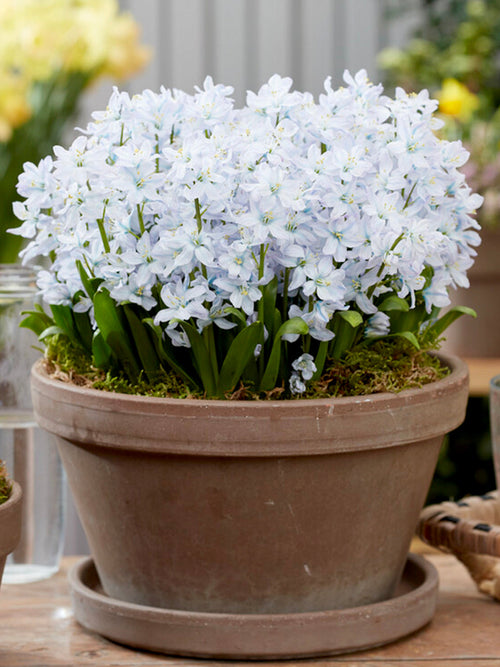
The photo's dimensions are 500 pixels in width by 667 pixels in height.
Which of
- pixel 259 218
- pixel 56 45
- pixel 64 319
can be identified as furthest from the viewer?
pixel 56 45

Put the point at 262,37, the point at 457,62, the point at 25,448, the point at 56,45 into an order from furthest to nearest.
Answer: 1. the point at 262,37
2. the point at 457,62
3. the point at 56,45
4. the point at 25,448

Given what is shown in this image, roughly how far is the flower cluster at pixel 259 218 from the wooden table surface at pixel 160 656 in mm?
225

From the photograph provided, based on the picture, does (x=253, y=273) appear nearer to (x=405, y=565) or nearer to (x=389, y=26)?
(x=405, y=565)

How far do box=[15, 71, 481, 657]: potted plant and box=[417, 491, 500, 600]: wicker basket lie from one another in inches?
2.8

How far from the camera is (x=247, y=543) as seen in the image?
0.70 metres

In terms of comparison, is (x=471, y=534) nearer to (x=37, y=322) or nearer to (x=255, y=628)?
(x=255, y=628)

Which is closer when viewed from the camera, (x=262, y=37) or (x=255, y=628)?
(x=255, y=628)

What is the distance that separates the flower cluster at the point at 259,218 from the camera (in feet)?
2.16

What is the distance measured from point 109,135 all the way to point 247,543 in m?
0.32

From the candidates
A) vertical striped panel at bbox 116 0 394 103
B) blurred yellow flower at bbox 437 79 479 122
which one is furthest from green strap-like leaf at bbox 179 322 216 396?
vertical striped panel at bbox 116 0 394 103

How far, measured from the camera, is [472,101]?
209 cm

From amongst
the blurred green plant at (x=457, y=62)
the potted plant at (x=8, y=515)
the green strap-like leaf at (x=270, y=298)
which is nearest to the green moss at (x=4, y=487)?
the potted plant at (x=8, y=515)

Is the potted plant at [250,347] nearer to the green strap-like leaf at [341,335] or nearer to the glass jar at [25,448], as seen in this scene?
the green strap-like leaf at [341,335]

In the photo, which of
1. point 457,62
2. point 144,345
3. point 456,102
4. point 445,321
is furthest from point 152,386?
point 457,62
